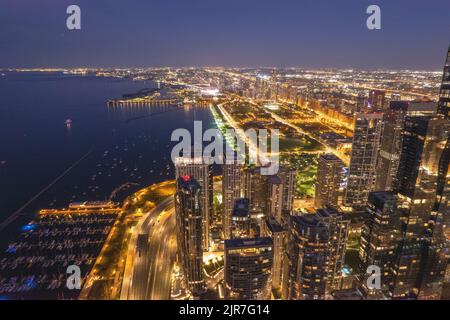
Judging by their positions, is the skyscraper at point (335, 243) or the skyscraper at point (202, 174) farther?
the skyscraper at point (202, 174)

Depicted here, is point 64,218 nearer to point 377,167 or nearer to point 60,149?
point 60,149

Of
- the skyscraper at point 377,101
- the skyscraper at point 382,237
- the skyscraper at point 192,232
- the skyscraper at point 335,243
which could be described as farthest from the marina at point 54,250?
the skyscraper at point 377,101

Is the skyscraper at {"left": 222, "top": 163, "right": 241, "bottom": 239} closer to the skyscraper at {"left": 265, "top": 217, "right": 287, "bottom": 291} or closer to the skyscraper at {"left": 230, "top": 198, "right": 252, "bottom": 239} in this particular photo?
the skyscraper at {"left": 230, "top": 198, "right": 252, "bottom": 239}

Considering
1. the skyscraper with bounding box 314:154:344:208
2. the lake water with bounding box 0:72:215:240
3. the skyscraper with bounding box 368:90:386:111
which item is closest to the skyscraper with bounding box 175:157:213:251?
the lake water with bounding box 0:72:215:240

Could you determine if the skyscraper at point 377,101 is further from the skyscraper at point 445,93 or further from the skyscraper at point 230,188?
the skyscraper at point 230,188
